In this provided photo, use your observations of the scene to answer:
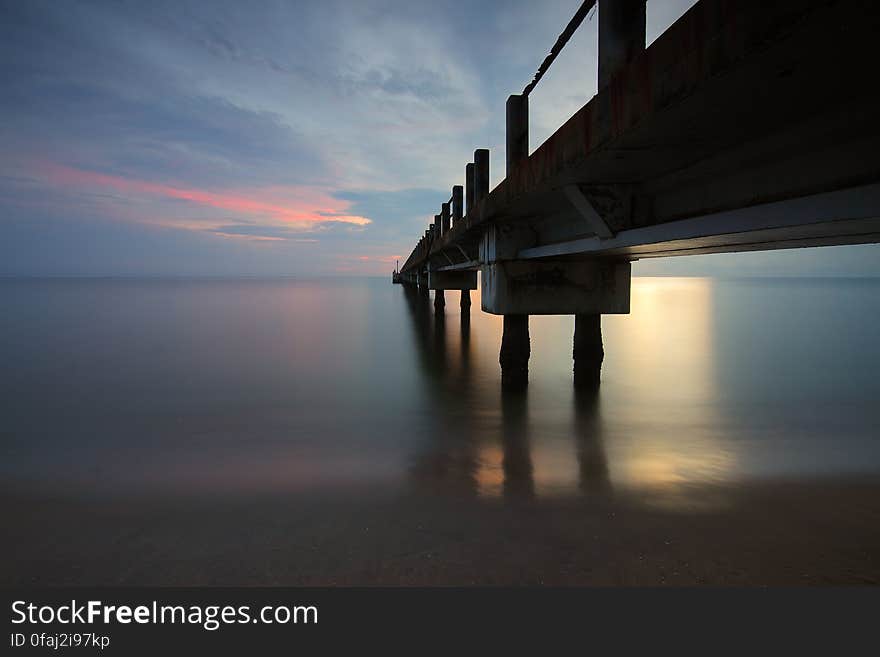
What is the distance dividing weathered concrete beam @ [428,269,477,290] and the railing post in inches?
772

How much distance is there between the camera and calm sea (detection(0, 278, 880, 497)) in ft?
23.9

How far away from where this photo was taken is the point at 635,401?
40.8ft

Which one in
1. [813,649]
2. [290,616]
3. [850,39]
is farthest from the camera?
[290,616]

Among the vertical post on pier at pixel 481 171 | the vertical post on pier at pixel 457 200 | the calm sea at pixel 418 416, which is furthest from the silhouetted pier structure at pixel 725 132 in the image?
the vertical post on pier at pixel 457 200

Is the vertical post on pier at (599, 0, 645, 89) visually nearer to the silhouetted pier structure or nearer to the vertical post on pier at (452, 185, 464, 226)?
the silhouetted pier structure

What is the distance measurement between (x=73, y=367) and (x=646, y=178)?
18809mm

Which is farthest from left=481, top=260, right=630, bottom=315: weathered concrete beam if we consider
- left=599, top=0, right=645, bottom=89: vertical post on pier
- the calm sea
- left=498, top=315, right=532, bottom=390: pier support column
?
left=599, top=0, right=645, bottom=89: vertical post on pier

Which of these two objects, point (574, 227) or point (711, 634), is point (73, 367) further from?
point (711, 634)

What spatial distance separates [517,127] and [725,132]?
5.80m

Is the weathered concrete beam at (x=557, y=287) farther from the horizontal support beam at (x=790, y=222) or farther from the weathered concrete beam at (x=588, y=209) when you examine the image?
the weathered concrete beam at (x=588, y=209)

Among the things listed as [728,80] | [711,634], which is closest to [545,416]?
[711,634]

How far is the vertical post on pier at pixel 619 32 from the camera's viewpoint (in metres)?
4.77

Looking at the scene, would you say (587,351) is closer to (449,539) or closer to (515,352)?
(515,352)

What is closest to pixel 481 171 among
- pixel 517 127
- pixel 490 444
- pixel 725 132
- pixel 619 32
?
pixel 517 127
